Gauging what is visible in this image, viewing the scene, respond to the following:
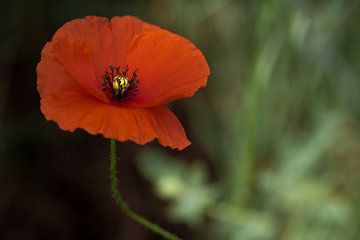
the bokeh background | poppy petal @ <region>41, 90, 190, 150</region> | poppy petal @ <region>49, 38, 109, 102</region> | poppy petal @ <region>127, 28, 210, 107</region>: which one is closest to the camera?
poppy petal @ <region>41, 90, 190, 150</region>

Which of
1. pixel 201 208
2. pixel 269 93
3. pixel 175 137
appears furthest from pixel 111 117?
pixel 269 93

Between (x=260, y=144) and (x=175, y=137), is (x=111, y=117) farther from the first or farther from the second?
(x=260, y=144)

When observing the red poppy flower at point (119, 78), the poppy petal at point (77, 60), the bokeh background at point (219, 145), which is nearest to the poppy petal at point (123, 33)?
the red poppy flower at point (119, 78)

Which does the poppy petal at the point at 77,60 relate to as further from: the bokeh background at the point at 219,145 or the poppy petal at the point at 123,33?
the bokeh background at the point at 219,145

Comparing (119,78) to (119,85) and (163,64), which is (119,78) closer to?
(119,85)

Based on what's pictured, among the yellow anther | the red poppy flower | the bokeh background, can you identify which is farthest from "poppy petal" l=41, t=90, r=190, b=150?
the bokeh background

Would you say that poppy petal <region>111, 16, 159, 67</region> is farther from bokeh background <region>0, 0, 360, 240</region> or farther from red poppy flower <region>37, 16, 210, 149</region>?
bokeh background <region>0, 0, 360, 240</region>
